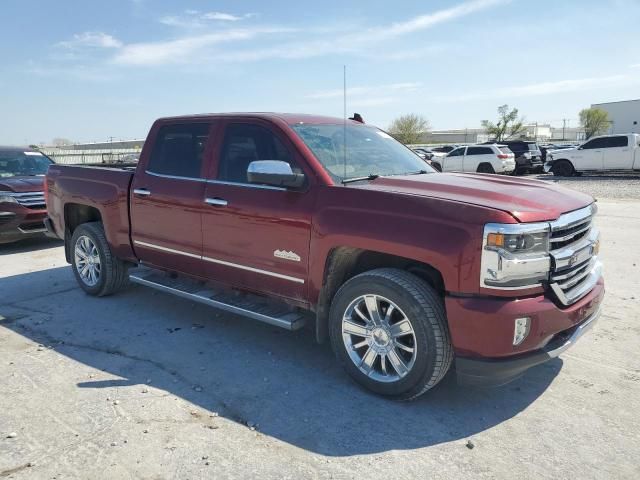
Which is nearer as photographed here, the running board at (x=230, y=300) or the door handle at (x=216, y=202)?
the running board at (x=230, y=300)

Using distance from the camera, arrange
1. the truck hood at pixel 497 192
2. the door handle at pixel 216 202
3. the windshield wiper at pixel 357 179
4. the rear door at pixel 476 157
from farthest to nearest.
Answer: the rear door at pixel 476 157 → the door handle at pixel 216 202 → the windshield wiper at pixel 357 179 → the truck hood at pixel 497 192

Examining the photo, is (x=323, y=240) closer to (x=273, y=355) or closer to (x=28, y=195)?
(x=273, y=355)

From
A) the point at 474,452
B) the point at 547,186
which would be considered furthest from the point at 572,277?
the point at 474,452

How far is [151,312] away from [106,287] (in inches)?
29.8

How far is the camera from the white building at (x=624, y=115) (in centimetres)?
8519

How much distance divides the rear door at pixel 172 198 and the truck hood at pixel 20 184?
472 centimetres

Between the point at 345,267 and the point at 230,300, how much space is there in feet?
3.87

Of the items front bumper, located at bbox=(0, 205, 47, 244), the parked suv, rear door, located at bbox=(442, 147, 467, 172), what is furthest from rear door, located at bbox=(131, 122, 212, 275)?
the parked suv

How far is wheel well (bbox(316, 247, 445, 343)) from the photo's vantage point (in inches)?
149

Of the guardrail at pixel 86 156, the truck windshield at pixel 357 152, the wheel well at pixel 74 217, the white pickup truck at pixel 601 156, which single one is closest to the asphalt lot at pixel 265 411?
the wheel well at pixel 74 217

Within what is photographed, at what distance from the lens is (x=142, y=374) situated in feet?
13.4

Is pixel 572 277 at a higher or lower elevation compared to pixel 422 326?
higher

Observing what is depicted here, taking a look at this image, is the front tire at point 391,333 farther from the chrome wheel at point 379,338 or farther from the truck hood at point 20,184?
the truck hood at point 20,184

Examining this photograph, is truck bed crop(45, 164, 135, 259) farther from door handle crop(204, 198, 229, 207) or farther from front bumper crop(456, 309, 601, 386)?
front bumper crop(456, 309, 601, 386)
